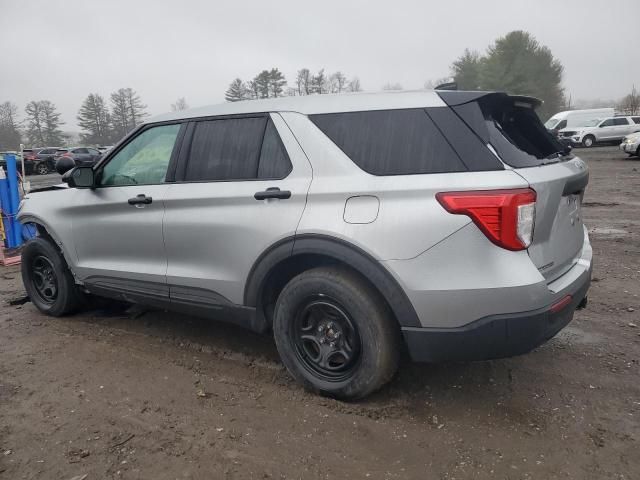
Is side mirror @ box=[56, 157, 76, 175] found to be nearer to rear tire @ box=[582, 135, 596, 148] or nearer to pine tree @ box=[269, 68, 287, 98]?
rear tire @ box=[582, 135, 596, 148]

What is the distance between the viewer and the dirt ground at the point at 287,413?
2355 mm

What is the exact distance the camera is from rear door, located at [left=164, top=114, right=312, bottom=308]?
114 inches

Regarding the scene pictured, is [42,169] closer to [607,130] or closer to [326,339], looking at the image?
[326,339]

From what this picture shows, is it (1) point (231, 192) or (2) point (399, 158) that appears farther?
(1) point (231, 192)

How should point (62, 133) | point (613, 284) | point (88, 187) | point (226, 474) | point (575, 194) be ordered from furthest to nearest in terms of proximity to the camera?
point (62, 133)
point (613, 284)
point (88, 187)
point (575, 194)
point (226, 474)

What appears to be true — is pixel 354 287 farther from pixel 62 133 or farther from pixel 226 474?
pixel 62 133

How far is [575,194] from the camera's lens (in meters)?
2.86

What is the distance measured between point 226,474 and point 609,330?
3.11 metres

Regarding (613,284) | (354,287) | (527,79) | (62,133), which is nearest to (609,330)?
(613,284)

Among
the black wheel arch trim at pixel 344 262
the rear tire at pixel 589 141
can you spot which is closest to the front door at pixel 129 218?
the black wheel arch trim at pixel 344 262

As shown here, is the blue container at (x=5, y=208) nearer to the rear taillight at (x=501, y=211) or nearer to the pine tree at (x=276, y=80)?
the rear taillight at (x=501, y=211)

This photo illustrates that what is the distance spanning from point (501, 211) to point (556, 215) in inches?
19.1

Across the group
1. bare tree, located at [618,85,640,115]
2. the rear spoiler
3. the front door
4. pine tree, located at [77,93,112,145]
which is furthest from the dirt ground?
pine tree, located at [77,93,112,145]

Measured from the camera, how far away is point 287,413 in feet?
9.22
